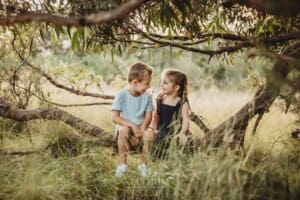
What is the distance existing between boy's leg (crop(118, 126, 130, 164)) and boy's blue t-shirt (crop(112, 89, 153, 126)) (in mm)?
232

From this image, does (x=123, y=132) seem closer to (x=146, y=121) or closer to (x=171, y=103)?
(x=146, y=121)

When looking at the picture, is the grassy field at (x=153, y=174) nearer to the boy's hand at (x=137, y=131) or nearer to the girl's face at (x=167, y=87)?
the boy's hand at (x=137, y=131)

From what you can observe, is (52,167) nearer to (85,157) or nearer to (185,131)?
(85,157)

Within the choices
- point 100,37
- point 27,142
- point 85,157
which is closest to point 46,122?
point 27,142

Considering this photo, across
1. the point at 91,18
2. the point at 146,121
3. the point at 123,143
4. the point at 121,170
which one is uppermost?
the point at 91,18

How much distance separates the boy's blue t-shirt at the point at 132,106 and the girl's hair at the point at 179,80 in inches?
10.2

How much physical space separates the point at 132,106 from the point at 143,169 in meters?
0.78

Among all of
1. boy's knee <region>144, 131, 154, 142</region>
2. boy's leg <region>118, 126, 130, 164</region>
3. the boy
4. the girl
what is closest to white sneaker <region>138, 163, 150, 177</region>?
boy's leg <region>118, 126, 130, 164</region>

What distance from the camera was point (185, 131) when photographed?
3785 mm

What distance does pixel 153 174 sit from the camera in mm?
3088

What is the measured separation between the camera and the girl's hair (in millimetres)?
4062

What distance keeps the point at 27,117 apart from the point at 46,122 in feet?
1.97

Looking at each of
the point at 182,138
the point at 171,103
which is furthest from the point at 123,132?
the point at 171,103

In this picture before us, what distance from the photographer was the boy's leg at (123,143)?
140 inches
